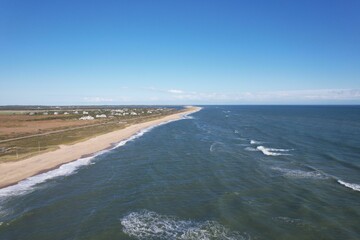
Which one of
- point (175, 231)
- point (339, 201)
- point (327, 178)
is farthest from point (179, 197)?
point (327, 178)

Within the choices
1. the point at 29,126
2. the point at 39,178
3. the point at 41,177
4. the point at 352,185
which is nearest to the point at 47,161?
the point at 41,177

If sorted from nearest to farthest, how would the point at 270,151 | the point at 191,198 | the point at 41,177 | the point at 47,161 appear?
the point at 191,198, the point at 41,177, the point at 47,161, the point at 270,151

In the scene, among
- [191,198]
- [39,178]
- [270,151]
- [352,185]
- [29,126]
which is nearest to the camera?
[191,198]

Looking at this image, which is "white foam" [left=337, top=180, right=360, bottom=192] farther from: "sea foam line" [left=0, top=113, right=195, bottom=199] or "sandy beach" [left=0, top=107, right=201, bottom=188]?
"sandy beach" [left=0, top=107, right=201, bottom=188]

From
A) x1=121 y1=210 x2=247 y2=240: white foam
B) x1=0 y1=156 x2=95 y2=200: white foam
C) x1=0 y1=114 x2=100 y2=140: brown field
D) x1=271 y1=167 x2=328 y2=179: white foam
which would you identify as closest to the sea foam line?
x1=0 y1=156 x2=95 y2=200: white foam

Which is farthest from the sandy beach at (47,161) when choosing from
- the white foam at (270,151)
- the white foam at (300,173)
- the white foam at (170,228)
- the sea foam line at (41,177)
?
the white foam at (300,173)

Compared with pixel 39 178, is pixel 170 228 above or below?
below

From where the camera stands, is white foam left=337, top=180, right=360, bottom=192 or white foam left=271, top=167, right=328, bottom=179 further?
white foam left=271, top=167, right=328, bottom=179

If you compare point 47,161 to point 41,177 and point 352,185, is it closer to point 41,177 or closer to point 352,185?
point 41,177
